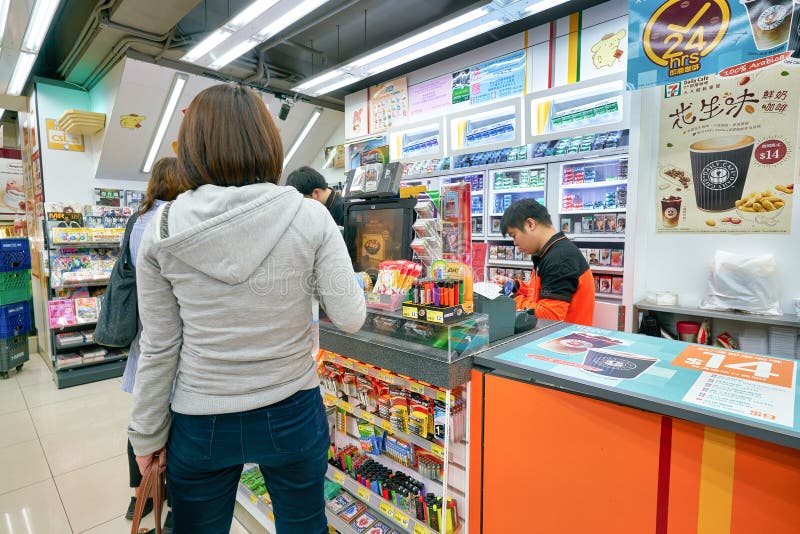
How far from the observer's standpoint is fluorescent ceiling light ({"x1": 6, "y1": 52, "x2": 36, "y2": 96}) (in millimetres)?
4375

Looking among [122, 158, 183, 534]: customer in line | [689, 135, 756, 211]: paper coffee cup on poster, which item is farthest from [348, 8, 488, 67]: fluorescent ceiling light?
[122, 158, 183, 534]: customer in line

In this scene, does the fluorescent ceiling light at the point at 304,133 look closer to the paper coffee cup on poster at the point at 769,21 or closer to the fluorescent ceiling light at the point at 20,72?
the fluorescent ceiling light at the point at 20,72

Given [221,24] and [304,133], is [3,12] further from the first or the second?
Result: [304,133]

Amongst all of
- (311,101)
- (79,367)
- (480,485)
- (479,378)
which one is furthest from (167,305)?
(311,101)

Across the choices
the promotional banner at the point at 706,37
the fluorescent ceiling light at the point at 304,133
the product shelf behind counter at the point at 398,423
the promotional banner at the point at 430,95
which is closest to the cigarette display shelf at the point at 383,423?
the product shelf behind counter at the point at 398,423

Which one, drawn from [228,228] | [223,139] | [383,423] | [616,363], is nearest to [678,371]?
[616,363]

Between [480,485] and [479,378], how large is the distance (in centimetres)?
41

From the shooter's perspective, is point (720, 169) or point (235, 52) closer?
point (720, 169)

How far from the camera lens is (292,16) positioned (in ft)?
11.8

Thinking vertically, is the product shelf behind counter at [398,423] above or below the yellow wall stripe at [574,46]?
below

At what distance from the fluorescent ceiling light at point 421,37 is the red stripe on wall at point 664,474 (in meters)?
3.55

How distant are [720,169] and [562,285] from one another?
1593 millimetres

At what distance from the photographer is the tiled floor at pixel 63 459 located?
250 centimetres

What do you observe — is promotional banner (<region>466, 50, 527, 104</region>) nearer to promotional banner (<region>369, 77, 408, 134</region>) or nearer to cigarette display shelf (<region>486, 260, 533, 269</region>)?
promotional banner (<region>369, 77, 408, 134</region>)
